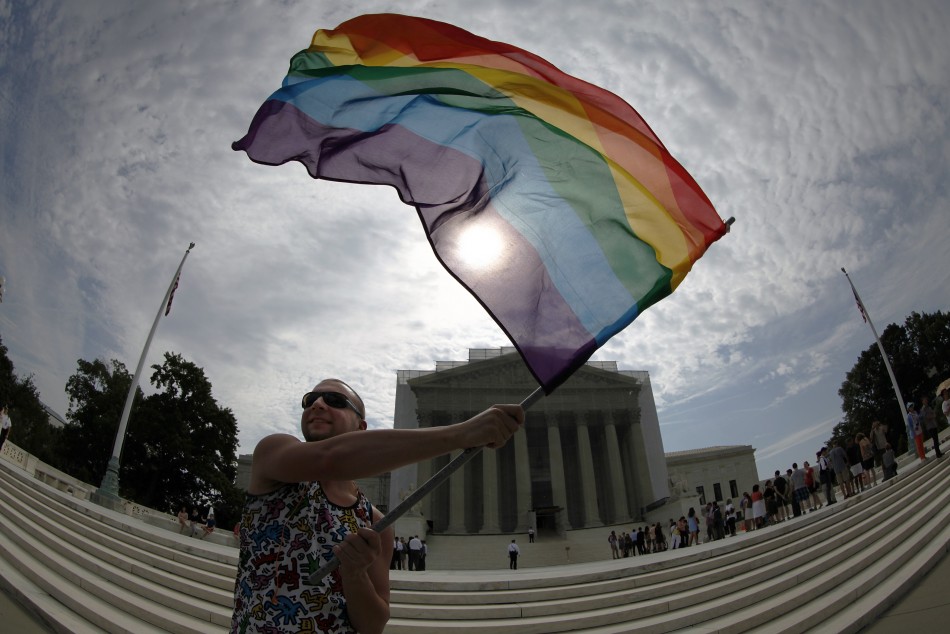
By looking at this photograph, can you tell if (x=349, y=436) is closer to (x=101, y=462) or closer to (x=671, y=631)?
(x=671, y=631)

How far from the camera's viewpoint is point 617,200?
299 centimetres

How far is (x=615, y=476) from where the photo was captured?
41469mm

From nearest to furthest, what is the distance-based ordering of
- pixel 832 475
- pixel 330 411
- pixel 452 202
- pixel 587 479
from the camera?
pixel 330 411 < pixel 452 202 < pixel 832 475 < pixel 587 479

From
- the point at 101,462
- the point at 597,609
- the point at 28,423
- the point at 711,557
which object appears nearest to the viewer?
the point at 597,609

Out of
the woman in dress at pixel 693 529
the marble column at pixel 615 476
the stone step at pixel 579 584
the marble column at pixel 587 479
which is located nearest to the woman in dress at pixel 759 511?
the woman in dress at pixel 693 529

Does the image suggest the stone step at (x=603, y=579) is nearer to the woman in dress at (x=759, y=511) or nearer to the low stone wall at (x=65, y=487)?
the woman in dress at (x=759, y=511)

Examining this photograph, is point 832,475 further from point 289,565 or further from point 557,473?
point 557,473

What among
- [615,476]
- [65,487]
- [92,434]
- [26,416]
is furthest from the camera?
[615,476]

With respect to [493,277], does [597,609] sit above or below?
below

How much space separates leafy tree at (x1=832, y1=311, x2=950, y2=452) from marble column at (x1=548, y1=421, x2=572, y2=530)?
22153 mm

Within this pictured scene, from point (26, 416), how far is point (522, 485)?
3518 centimetres

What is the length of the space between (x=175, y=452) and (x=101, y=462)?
14.1ft

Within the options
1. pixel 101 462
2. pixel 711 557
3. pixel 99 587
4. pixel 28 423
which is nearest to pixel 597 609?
pixel 711 557

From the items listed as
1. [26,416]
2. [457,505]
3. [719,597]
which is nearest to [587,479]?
[457,505]
